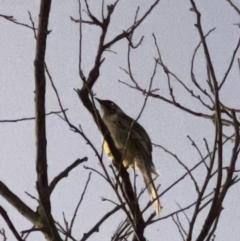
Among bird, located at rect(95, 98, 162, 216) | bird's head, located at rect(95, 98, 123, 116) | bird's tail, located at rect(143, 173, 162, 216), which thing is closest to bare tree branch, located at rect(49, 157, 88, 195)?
bird's tail, located at rect(143, 173, 162, 216)

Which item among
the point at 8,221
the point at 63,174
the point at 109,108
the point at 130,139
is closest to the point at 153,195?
the point at 63,174

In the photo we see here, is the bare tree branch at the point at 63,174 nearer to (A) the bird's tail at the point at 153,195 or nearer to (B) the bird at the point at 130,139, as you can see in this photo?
(A) the bird's tail at the point at 153,195

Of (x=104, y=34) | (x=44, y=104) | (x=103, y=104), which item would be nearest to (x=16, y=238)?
(x=44, y=104)

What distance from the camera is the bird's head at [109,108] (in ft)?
22.6

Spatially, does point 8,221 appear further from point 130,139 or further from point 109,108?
point 109,108

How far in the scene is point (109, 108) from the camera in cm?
693

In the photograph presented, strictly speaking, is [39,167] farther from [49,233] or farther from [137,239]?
[137,239]

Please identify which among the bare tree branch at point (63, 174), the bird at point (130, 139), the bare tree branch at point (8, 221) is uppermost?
the bird at point (130, 139)

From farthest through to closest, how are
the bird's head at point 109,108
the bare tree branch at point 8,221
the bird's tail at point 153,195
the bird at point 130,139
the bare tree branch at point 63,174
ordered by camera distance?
the bird's head at point 109,108 → the bird at point 130,139 → the bird's tail at point 153,195 → the bare tree branch at point 63,174 → the bare tree branch at point 8,221

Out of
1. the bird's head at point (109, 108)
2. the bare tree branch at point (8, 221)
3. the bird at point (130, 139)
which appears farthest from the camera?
the bird's head at point (109, 108)

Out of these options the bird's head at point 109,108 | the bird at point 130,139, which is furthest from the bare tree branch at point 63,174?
the bird's head at point 109,108

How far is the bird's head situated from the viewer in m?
6.90

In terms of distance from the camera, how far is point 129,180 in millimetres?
3461

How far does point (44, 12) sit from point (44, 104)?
455 mm
